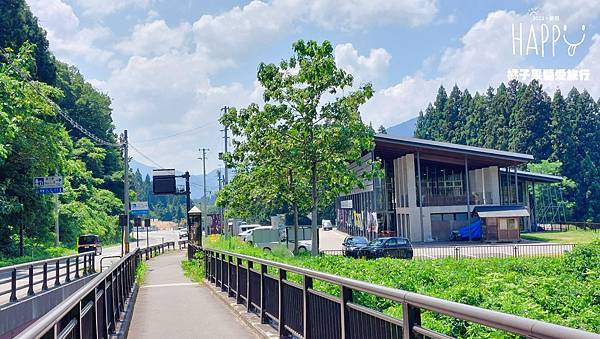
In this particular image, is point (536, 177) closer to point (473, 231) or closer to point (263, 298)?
point (473, 231)

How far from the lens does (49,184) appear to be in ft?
112

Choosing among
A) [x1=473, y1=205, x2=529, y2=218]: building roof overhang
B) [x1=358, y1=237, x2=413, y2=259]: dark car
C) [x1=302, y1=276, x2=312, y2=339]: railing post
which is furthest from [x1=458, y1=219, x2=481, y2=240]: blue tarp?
[x1=302, y1=276, x2=312, y2=339]: railing post

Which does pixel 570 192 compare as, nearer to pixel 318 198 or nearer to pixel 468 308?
pixel 318 198

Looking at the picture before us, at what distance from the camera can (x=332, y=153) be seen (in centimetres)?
2516

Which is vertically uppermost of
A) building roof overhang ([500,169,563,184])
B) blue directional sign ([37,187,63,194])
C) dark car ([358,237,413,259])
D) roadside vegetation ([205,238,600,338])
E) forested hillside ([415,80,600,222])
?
forested hillside ([415,80,600,222])

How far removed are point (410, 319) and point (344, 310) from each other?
1669 mm

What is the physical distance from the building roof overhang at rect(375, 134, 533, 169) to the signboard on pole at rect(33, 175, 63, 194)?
2520 centimetres

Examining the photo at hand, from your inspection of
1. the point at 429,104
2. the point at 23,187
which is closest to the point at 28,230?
the point at 23,187

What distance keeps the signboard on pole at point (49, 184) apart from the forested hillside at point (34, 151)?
106 centimetres

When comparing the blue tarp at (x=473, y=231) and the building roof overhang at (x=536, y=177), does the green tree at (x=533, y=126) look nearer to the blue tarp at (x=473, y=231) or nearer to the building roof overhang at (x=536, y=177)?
the building roof overhang at (x=536, y=177)

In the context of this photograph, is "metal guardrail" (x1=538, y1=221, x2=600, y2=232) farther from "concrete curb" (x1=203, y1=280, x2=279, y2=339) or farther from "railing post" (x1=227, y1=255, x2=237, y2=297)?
"concrete curb" (x1=203, y1=280, x2=279, y2=339)

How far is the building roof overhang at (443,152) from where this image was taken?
5143cm

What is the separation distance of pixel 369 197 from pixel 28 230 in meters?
30.9

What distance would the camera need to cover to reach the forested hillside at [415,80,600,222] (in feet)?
281
